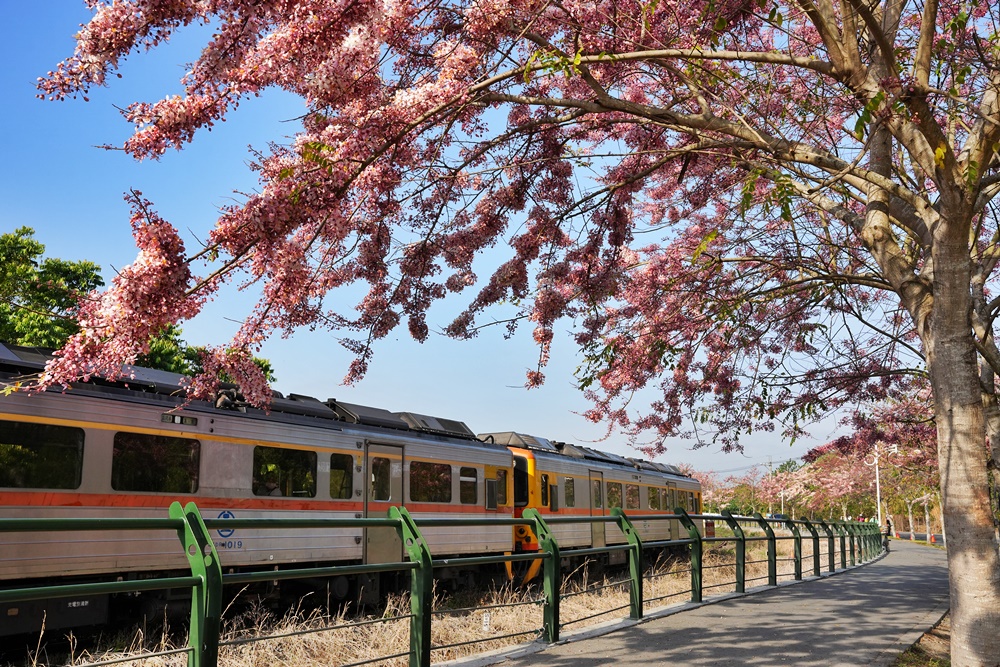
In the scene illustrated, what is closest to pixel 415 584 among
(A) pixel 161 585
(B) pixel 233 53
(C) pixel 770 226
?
(A) pixel 161 585

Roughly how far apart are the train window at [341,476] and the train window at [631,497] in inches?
458

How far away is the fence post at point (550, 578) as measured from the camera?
732 centimetres

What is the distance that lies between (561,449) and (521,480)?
315 cm

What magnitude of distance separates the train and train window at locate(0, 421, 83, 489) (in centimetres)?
1

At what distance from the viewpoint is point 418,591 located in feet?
19.5

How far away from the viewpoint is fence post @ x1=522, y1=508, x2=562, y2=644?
7324mm

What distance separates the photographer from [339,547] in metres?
12.9

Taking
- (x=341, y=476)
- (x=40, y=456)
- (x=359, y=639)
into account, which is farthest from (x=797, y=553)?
(x=40, y=456)

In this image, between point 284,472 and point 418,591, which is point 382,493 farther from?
point 418,591

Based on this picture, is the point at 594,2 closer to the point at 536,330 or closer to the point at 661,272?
the point at 536,330

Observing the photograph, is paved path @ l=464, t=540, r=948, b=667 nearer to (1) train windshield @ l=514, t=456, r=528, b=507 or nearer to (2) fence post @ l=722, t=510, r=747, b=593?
(2) fence post @ l=722, t=510, r=747, b=593

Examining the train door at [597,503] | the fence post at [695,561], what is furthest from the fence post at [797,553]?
the train door at [597,503]

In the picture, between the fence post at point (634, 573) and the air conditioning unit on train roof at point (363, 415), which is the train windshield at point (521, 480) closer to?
the air conditioning unit on train roof at point (363, 415)

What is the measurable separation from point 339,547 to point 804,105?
938 cm
